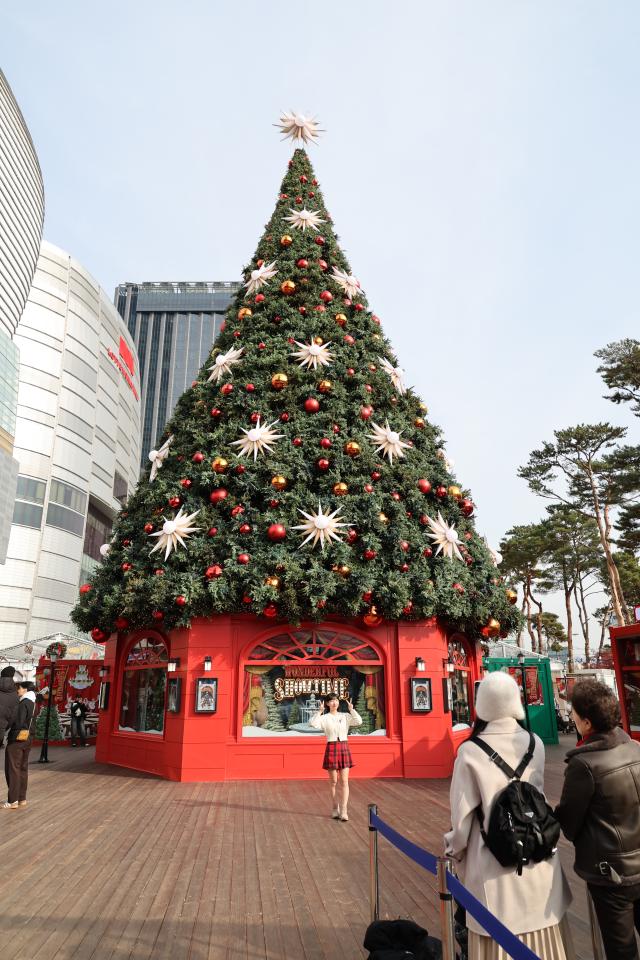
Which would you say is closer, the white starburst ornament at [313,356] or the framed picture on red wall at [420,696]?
the framed picture on red wall at [420,696]

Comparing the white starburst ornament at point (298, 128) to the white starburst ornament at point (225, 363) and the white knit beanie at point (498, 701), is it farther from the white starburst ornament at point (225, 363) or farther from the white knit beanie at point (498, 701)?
the white knit beanie at point (498, 701)

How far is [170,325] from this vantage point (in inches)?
5221

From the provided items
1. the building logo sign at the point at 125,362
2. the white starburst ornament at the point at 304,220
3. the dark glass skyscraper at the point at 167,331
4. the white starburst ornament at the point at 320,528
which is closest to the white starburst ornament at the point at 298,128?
the white starburst ornament at the point at 304,220

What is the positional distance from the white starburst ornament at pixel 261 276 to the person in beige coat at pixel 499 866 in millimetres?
13093

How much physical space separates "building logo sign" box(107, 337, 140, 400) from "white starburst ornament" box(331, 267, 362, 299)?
5476cm

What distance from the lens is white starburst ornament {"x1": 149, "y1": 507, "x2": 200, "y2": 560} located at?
11195 millimetres

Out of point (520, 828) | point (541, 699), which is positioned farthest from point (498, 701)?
point (541, 699)

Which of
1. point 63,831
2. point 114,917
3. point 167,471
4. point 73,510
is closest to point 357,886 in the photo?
point 114,917

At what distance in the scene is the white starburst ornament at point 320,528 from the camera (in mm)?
10961

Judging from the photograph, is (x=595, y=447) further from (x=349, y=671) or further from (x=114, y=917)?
(x=114, y=917)

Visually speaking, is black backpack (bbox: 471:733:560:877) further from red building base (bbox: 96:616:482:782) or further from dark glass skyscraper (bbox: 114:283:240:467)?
dark glass skyscraper (bbox: 114:283:240:467)

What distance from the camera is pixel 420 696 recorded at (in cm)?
1147

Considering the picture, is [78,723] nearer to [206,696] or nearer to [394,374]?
[206,696]

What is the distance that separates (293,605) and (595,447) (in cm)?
2642
